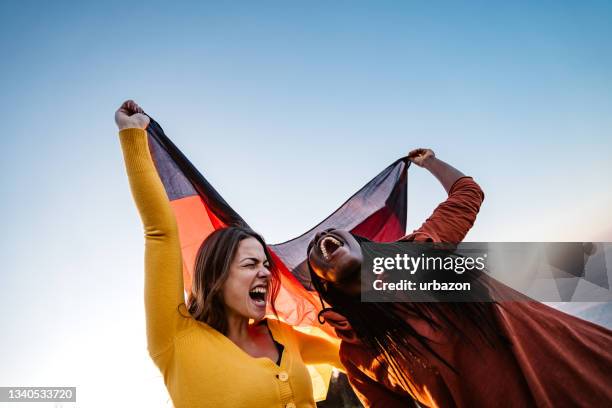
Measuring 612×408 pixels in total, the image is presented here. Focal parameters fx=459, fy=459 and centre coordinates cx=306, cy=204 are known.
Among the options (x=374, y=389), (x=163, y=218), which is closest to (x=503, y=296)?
(x=374, y=389)

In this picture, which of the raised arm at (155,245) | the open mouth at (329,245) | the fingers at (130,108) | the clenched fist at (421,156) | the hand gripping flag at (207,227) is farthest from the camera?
the clenched fist at (421,156)

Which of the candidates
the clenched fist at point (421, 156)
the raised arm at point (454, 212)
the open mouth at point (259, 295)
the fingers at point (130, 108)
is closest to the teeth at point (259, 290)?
the open mouth at point (259, 295)

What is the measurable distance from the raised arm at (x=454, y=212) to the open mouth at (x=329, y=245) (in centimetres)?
51

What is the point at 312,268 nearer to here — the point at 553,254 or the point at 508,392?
the point at 508,392

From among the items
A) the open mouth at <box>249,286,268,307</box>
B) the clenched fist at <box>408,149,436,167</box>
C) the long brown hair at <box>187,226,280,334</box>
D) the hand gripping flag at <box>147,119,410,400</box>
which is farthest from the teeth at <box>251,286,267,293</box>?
the clenched fist at <box>408,149,436,167</box>

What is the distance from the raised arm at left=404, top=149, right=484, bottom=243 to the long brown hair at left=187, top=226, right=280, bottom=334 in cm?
116

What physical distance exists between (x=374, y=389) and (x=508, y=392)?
829 millimetres

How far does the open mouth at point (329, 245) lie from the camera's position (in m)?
2.81

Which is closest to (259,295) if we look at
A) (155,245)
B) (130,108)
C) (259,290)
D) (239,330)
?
(259,290)

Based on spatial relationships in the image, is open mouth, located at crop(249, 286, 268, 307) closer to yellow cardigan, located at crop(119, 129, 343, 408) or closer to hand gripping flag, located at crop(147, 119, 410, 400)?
yellow cardigan, located at crop(119, 129, 343, 408)

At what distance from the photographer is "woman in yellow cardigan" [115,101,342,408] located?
7.25 feet

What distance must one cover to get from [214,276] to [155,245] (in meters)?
0.42

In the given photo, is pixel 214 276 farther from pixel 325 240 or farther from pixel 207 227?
pixel 207 227

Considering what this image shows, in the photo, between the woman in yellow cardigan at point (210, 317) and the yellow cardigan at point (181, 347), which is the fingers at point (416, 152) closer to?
the woman in yellow cardigan at point (210, 317)
